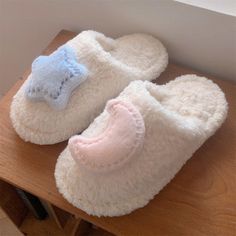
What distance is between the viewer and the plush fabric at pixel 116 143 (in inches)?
22.5

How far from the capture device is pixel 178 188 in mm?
631

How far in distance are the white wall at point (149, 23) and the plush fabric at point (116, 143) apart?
23 centimetres

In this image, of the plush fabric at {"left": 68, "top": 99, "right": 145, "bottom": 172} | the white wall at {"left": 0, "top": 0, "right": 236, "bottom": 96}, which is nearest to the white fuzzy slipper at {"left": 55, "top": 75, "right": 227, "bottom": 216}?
the plush fabric at {"left": 68, "top": 99, "right": 145, "bottom": 172}

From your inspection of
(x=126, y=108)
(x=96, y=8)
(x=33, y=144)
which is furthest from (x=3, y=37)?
(x=126, y=108)

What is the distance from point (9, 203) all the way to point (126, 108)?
1.52 feet

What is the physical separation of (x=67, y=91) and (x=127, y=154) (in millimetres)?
171

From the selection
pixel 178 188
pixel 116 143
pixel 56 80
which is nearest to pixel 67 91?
pixel 56 80

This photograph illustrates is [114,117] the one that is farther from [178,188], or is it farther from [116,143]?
[178,188]

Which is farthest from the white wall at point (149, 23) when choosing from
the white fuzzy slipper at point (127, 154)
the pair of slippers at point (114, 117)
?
the white fuzzy slipper at point (127, 154)

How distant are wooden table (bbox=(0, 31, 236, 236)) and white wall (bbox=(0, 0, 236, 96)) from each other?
10 cm

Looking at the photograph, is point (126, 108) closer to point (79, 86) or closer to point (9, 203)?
point (79, 86)

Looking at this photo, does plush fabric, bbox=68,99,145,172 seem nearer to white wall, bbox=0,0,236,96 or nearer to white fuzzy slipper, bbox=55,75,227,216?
white fuzzy slipper, bbox=55,75,227,216

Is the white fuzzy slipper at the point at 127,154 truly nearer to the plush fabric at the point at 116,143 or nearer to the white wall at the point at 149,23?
the plush fabric at the point at 116,143

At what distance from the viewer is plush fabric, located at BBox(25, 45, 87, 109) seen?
0.65 meters
